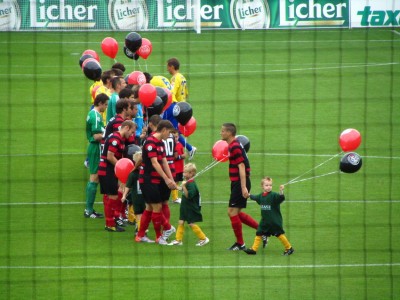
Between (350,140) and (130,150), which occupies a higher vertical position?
(350,140)

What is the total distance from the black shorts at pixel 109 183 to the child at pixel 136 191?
0.21m

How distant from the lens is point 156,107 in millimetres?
13562

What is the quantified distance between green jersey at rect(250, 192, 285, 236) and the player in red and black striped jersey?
7.02ft

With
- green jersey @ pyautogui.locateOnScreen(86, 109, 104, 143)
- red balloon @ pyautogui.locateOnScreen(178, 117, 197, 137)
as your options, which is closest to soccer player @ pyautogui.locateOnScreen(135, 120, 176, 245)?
green jersey @ pyautogui.locateOnScreen(86, 109, 104, 143)

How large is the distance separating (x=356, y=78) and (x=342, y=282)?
15158 mm

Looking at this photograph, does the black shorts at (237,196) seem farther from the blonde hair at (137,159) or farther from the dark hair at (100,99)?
the dark hair at (100,99)

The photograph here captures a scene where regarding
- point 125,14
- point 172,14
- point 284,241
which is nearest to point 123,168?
point 284,241

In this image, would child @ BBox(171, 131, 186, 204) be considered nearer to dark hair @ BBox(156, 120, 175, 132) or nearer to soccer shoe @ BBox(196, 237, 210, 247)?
dark hair @ BBox(156, 120, 175, 132)

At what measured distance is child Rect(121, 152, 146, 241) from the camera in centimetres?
1192

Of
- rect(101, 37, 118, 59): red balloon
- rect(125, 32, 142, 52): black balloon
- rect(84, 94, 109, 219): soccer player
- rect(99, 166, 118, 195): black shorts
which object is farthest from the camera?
rect(101, 37, 118, 59): red balloon

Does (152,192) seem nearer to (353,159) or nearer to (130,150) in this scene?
Answer: (130,150)

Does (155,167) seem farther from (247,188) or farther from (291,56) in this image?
(291,56)

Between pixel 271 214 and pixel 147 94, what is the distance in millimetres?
3068

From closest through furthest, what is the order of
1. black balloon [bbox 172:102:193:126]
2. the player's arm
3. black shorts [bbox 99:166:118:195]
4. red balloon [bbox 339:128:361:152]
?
the player's arm < red balloon [bbox 339:128:361:152] < black shorts [bbox 99:166:118:195] < black balloon [bbox 172:102:193:126]
